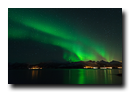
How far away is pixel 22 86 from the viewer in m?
5.34

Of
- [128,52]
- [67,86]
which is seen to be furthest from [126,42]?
[67,86]

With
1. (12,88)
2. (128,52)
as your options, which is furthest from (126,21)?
(12,88)

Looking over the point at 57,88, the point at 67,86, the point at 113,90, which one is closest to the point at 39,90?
the point at 57,88

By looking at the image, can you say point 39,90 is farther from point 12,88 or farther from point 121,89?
point 121,89

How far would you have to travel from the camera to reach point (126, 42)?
16.9ft

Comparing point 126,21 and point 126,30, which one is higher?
point 126,21

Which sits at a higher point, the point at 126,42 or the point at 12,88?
the point at 126,42

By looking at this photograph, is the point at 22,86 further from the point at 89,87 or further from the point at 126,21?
the point at 126,21

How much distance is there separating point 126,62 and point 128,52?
1.41ft

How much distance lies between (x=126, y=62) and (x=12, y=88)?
5.05 m

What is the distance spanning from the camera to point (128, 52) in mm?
5121
